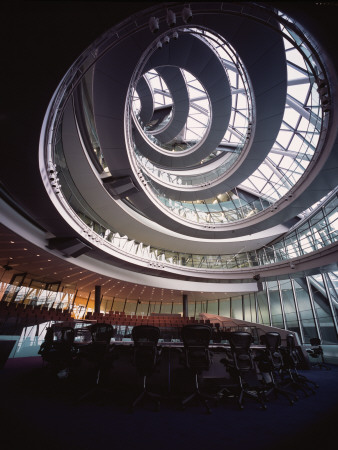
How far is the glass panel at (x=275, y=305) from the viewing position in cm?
1665

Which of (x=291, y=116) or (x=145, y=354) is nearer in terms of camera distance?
(x=145, y=354)

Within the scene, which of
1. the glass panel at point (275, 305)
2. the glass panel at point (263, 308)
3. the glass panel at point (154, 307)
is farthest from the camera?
the glass panel at point (154, 307)

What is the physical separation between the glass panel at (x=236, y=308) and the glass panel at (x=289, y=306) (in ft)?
15.0

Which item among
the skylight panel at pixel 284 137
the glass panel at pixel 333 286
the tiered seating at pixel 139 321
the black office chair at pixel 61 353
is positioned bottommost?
the black office chair at pixel 61 353

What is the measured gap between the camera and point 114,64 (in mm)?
8953

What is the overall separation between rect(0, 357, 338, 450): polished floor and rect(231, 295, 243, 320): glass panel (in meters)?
16.5

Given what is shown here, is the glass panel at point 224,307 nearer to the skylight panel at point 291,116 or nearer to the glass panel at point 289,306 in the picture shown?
the glass panel at point 289,306

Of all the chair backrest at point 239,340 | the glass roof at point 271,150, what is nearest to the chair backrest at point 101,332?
the chair backrest at point 239,340

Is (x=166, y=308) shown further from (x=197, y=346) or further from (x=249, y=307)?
(x=197, y=346)

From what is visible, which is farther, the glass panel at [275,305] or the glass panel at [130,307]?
the glass panel at [130,307]

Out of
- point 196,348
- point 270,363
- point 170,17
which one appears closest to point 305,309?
point 270,363

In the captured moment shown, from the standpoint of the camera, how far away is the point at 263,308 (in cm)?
1841

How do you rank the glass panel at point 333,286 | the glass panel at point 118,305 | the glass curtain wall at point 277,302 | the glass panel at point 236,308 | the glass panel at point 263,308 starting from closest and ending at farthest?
1. the glass panel at point 333,286
2. the glass curtain wall at point 277,302
3. the glass panel at point 263,308
4. the glass panel at point 236,308
5. the glass panel at point 118,305

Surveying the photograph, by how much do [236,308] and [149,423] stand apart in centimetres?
1964
